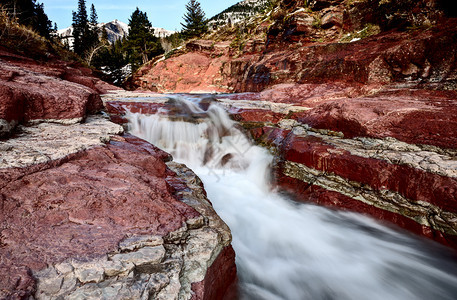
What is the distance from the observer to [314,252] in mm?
3270

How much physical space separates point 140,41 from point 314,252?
124 feet

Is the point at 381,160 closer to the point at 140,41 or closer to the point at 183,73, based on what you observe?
the point at 183,73

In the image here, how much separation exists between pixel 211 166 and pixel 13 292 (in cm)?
465

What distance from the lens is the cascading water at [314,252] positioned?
8.79ft

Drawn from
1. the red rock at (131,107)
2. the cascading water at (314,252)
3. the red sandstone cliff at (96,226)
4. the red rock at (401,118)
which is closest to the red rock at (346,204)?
the cascading water at (314,252)

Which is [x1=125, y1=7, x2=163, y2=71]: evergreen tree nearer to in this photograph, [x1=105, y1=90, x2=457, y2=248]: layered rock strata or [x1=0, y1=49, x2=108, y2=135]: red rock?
[x1=0, y1=49, x2=108, y2=135]: red rock

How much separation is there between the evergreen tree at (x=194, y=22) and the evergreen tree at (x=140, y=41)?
18.9 ft

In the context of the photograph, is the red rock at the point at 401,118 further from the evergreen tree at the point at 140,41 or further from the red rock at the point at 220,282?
the evergreen tree at the point at 140,41

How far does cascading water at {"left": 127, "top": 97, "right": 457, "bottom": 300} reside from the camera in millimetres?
2678

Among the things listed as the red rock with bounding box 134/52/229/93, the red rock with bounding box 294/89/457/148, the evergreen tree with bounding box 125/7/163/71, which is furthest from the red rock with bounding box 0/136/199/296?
the evergreen tree with bounding box 125/7/163/71

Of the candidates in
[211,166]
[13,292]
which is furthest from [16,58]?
[13,292]

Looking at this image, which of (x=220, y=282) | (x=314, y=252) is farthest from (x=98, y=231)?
(x=314, y=252)

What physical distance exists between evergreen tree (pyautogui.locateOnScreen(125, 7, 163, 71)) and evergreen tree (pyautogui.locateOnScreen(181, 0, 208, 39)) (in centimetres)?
577

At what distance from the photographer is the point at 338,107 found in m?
4.74
